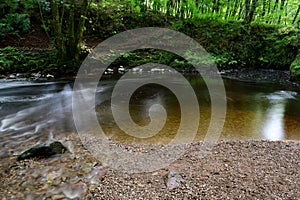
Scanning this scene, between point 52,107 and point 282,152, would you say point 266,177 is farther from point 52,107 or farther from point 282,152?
point 52,107

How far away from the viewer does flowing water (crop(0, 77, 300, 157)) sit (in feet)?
16.4

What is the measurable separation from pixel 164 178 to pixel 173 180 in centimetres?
14

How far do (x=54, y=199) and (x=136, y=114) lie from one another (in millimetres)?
3518

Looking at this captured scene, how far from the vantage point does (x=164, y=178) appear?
10.7 feet

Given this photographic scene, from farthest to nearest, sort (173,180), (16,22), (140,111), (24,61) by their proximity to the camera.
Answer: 1. (16,22)
2. (24,61)
3. (140,111)
4. (173,180)

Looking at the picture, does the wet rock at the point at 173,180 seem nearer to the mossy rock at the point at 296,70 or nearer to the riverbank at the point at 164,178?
the riverbank at the point at 164,178

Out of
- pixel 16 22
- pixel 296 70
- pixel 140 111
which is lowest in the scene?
pixel 140 111

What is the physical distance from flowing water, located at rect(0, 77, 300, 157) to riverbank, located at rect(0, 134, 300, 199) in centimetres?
91

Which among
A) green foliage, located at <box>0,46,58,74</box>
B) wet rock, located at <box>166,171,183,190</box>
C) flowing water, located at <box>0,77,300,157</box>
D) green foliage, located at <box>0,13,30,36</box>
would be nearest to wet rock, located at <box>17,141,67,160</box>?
flowing water, located at <box>0,77,300,157</box>

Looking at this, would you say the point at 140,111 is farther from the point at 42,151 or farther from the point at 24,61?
the point at 24,61

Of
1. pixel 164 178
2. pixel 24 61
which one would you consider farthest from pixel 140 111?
pixel 24 61

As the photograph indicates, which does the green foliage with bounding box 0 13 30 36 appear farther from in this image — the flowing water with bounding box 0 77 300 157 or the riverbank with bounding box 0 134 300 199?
the riverbank with bounding box 0 134 300 199

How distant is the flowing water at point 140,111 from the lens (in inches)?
196

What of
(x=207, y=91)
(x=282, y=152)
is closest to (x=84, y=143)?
(x=282, y=152)
